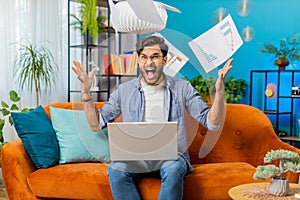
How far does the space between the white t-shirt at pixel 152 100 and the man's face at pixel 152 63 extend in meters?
0.19

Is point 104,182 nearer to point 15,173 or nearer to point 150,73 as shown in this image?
point 15,173

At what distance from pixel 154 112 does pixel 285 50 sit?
249 centimetres

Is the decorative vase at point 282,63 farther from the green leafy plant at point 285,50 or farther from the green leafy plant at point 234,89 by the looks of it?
the green leafy plant at point 234,89

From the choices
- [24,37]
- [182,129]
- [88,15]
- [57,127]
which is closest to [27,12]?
[24,37]

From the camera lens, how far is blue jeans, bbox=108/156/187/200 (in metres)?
2.30

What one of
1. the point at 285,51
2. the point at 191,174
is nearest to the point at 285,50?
the point at 285,51

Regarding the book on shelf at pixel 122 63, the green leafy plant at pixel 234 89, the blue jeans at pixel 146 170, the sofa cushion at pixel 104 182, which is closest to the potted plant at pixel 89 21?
the green leafy plant at pixel 234 89

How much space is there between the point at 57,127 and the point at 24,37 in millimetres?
1700

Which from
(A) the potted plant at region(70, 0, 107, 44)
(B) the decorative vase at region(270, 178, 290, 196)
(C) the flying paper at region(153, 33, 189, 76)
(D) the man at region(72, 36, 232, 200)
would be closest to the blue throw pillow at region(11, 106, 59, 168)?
(D) the man at region(72, 36, 232, 200)

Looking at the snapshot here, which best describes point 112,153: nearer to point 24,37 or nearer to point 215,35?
point 215,35

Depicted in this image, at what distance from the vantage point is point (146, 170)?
2439 millimetres

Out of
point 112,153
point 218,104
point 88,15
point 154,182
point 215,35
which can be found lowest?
point 154,182

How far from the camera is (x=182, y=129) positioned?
8.03 feet

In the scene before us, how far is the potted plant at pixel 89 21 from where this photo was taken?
4.36m
